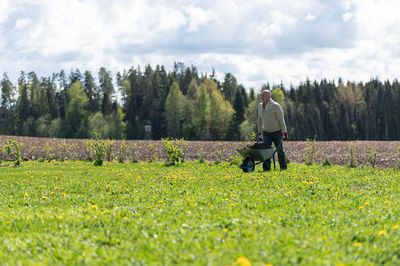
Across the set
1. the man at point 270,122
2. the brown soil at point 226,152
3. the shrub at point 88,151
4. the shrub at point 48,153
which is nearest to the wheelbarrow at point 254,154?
the man at point 270,122

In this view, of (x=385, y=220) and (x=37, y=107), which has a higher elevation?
(x=37, y=107)

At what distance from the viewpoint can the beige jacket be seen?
14.0 metres

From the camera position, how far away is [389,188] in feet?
31.2

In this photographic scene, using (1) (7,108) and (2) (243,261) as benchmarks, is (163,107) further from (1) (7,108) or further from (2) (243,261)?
(2) (243,261)

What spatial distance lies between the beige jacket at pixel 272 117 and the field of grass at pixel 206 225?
435 cm

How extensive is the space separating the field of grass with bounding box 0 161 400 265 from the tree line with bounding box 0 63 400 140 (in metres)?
72.4

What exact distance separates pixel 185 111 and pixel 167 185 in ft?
234

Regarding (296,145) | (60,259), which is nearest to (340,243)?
(60,259)

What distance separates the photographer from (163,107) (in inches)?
3755

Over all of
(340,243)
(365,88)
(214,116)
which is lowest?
(340,243)

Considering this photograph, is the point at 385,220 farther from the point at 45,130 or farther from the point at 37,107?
the point at 37,107

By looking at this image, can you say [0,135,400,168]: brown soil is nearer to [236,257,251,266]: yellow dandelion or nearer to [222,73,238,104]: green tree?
[236,257,251,266]: yellow dandelion

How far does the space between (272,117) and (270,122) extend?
19 centimetres

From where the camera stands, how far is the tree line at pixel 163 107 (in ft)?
293
